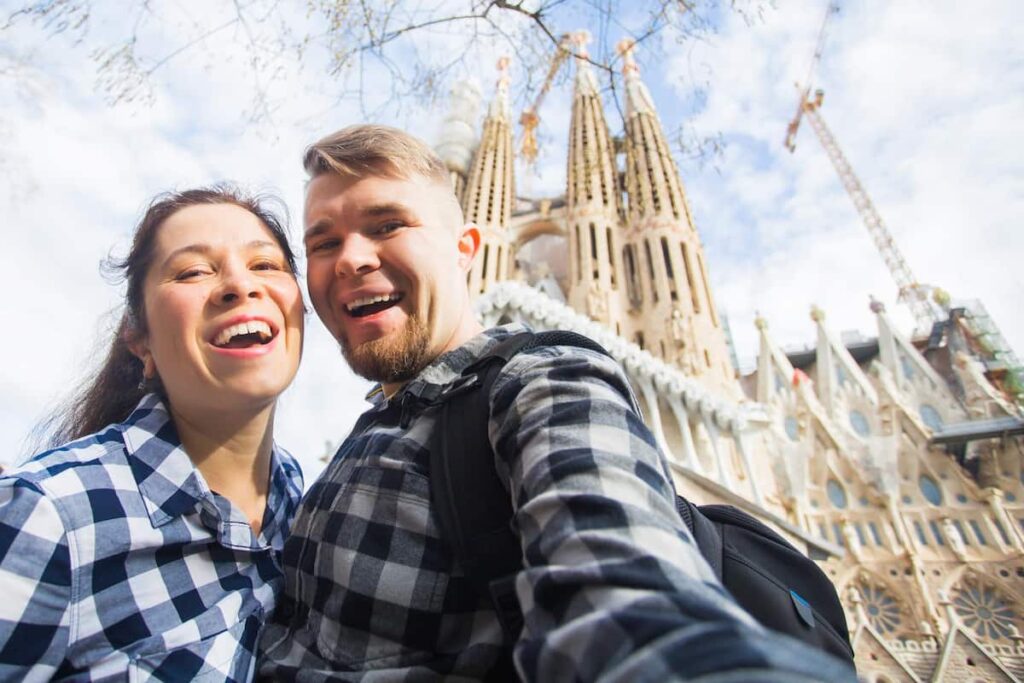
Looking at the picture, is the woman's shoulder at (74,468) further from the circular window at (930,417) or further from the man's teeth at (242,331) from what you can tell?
the circular window at (930,417)

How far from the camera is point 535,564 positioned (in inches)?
30.3

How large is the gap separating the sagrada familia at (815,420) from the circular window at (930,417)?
0.06 metres

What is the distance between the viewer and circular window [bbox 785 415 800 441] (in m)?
20.8

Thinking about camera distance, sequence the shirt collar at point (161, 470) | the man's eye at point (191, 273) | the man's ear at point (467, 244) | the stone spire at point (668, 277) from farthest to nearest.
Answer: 1. the stone spire at point (668, 277)
2. the man's ear at point (467, 244)
3. the man's eye at point (191, 273)
4. the shirt collar at point (161, 470)

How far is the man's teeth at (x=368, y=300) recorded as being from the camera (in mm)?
1486

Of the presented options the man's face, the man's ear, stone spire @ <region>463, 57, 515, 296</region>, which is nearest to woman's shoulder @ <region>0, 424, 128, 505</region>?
the man's face

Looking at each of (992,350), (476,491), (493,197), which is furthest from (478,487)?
(992,350)

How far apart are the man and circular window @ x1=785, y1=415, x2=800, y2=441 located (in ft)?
72.6

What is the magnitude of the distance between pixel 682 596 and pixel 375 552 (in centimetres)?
69

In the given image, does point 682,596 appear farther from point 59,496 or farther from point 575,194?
point 575,194

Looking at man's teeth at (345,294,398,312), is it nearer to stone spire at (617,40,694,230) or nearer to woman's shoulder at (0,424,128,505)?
woman's shoulder at (0,424,128,505)

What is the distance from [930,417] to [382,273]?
2595 cm

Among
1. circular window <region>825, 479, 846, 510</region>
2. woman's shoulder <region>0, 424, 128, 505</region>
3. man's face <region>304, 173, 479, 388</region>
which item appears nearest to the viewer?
woman's shoulder <region>0, 424, 128, 505</region>

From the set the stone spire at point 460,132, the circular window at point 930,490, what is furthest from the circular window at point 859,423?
the stone spire at point 460,132
